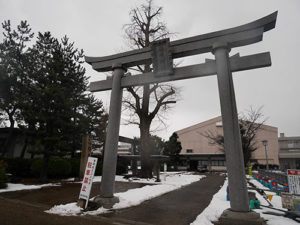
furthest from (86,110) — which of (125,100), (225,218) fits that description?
(225,218)

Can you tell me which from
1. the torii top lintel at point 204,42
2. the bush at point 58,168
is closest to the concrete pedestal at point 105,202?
the torii top lintel at point 204,42

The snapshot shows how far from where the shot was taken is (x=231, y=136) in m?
4.90

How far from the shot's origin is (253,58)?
17.3 ft

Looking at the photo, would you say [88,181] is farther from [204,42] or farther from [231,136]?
[204,42]

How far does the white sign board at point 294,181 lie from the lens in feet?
17.7

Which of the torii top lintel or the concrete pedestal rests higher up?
the torii top lintel

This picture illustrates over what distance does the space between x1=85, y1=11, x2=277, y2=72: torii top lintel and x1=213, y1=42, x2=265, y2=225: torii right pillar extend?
32 cm

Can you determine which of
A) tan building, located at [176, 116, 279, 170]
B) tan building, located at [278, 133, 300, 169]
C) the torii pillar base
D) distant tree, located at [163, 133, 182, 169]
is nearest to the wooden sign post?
the torii pillar base

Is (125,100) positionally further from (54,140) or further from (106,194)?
(106,194)

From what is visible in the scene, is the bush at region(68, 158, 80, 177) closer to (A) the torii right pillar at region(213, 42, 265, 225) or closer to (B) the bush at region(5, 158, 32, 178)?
(B) the bush at region(5, 158, 32, 178)

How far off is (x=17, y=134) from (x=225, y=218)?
846 inches

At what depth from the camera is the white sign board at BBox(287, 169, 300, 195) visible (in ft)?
17.7

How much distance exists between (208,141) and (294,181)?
40.6 m

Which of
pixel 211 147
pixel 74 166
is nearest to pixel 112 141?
pixel 74 166
